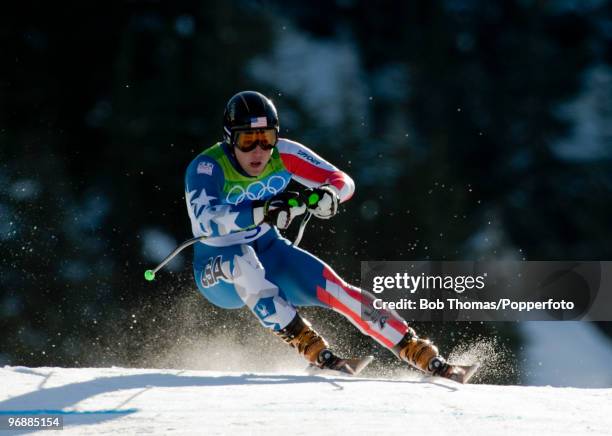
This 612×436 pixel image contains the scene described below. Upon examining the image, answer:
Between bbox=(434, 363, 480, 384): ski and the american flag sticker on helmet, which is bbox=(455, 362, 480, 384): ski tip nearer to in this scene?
bbox=(434, 363, 480, 384): ski

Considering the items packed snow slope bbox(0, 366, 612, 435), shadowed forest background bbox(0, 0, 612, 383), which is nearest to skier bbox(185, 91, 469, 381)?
packed snow slope bbox(0, 366, 612, 435)

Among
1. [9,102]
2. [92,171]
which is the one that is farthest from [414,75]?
[9,102]

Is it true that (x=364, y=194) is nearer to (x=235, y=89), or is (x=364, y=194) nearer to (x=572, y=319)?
(x=235, y=89)

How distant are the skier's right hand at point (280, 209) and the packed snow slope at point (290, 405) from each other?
63 centimetres

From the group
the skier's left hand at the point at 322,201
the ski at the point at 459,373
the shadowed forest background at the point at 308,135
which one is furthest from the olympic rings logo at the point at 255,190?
the shadowed forest background at the point at 308,135

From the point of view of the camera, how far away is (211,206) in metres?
3.81

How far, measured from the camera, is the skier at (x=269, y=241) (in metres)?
3.75

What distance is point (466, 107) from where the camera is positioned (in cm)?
1250

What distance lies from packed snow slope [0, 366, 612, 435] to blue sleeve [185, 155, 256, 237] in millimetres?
627

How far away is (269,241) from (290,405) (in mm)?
1405

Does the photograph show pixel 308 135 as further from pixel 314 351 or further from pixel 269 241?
pixel 314 351

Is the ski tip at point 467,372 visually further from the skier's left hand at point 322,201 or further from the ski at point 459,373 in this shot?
the skier's left hand at point 322,201

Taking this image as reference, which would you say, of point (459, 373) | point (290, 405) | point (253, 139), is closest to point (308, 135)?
point (253, 139)

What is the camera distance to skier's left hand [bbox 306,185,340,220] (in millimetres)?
3715
